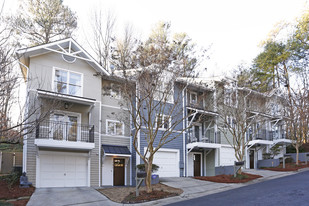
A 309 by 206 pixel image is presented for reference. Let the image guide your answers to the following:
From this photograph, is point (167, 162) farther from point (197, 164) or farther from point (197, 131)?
point (197, 131)

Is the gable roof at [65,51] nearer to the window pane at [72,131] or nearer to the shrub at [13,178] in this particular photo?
Result: the window pane at [72,131]

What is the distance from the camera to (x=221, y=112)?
22.0 metres

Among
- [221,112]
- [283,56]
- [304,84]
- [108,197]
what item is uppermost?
[283,56]

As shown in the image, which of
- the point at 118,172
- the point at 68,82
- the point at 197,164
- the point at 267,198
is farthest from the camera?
the point at 197,164

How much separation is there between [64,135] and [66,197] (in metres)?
4.33

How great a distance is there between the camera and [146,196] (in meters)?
13.7

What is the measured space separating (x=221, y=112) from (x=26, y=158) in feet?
43.8

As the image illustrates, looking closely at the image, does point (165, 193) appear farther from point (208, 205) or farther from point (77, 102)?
point (77, 102)

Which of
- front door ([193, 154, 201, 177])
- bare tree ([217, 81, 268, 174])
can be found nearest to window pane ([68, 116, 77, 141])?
bare tree ([217, 81, 268, 174])

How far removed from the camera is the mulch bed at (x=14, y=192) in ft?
42.8

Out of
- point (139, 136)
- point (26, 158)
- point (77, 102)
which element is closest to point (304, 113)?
point (139, 136)

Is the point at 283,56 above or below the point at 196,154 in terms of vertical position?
above

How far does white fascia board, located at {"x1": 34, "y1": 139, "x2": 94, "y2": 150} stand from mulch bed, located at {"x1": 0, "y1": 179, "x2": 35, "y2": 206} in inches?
91.7

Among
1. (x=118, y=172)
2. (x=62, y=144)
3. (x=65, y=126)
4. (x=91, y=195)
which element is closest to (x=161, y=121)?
(x=91, y=195)
